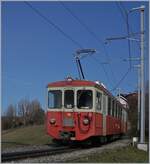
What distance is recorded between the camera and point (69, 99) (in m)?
21.4

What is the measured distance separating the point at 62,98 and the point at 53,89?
1.92 ft

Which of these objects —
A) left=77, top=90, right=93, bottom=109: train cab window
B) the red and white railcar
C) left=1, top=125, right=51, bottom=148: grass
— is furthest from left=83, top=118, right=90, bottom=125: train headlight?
left=1, top=125, right=51, bottom=148: grass

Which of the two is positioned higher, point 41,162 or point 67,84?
point 67,84

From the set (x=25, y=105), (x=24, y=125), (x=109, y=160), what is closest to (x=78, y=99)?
(x=109, y=160)

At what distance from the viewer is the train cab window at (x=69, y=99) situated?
21.3 meters

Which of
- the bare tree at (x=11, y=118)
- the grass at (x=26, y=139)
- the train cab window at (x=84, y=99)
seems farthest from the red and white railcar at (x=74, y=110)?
the bare tree at (x=11, y=118)

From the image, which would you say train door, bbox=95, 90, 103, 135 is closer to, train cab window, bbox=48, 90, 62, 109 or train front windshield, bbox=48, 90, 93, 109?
train front windshield, bbox=48, 90, 93, 109

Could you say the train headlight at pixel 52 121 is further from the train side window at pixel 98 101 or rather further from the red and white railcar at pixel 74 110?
the train side window at pixel 98 101

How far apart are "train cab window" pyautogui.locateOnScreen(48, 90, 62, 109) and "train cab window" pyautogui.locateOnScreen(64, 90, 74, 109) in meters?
0.22

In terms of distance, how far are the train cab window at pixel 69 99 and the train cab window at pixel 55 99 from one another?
0.22 meters

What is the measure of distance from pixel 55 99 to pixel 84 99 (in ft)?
4.08

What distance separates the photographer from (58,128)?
21.2 m

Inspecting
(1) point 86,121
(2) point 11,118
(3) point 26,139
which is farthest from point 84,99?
(2) point 11,118

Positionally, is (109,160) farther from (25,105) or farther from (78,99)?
(25,105)
